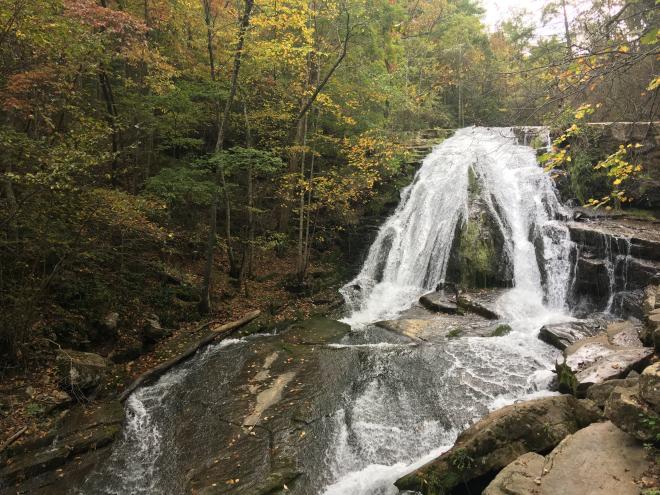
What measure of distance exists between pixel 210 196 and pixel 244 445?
22.3ft

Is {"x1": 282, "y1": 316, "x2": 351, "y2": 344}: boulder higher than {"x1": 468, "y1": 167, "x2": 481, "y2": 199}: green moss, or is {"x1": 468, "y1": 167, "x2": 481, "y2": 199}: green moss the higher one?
{"x1": 468, "y1": 167, "x2": 481, "y2": 199}: green moss

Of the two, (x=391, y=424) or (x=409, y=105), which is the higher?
(x=409, y=105)

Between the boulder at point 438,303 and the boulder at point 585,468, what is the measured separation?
6777mm

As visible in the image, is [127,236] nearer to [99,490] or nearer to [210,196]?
[210,196]

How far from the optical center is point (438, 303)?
1127 cm

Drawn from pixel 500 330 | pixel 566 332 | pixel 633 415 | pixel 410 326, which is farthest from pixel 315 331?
pixel 633 415

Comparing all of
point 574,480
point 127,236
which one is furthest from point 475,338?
point 127,236

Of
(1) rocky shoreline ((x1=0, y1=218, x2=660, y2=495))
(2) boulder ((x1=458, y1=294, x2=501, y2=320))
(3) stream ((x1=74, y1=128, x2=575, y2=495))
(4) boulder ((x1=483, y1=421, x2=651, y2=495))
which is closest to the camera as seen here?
(4) boulder ((x1=483, y1=421, x2=651, y2=495))

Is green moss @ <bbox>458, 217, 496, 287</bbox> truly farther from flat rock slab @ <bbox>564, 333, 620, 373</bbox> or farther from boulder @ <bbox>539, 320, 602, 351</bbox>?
flat rock slab @ <bbox>564, 333, 620, 373</bbox>

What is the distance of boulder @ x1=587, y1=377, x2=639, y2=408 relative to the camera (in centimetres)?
483

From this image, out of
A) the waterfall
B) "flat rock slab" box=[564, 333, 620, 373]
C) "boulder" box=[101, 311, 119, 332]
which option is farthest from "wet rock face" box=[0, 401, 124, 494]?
"flat rock slab" box=[564, 333, 620, 373]

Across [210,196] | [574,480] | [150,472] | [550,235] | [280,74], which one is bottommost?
[150,472]

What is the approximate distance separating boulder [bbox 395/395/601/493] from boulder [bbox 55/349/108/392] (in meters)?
5.42

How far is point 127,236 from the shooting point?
9.27 m
